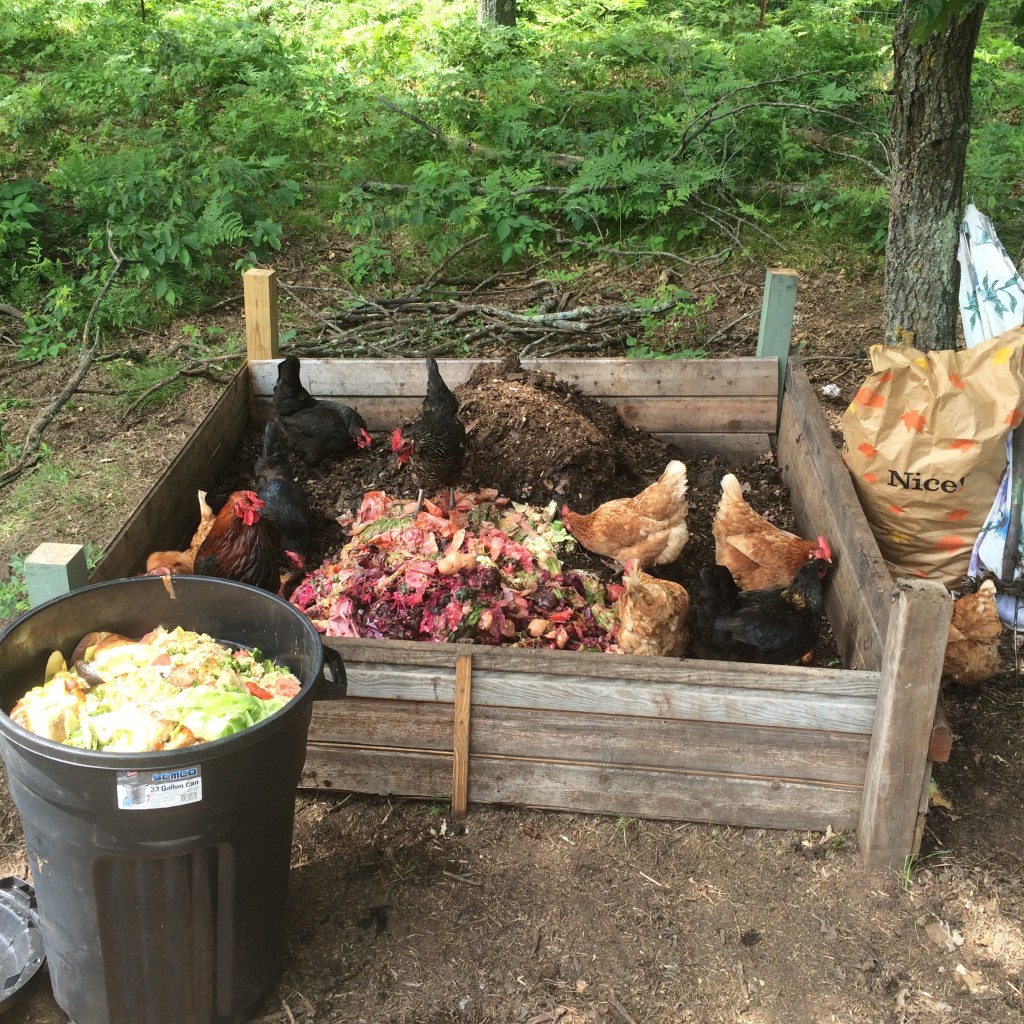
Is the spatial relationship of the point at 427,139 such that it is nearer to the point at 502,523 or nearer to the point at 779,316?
the point at 779,316

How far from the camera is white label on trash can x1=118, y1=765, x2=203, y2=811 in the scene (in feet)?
6.29

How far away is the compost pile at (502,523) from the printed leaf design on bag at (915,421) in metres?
0.69

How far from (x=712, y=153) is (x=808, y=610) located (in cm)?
567

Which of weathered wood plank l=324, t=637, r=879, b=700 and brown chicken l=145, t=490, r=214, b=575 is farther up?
weathered wood plank l=324, t=637, r=879, b=700

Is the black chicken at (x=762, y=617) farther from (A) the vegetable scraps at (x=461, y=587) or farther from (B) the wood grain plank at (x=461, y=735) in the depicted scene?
(B) the wood grain plank at (x=461, y=735)

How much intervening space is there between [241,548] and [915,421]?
272cm

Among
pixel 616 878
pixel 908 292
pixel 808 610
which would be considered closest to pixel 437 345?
pixel 908 292

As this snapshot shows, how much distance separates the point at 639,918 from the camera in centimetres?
275

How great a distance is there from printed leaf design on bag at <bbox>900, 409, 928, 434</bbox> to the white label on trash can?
3.07 meters

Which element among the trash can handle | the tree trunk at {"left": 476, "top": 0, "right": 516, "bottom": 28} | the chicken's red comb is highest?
the tree trunk at {"left": 476, "top": 0, "right": 516, "bottom": 28}

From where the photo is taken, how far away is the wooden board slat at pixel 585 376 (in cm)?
462

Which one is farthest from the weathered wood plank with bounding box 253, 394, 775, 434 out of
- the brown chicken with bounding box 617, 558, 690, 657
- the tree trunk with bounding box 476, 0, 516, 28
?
the tree trunk with bounding box 476, 0, 516, 28

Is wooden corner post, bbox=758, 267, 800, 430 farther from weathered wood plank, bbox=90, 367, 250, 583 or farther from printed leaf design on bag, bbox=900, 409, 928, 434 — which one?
weathered wood plank, bbox=90, 367, 250, 583

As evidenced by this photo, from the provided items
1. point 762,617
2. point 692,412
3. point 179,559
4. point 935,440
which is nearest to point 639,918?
point 762,617
